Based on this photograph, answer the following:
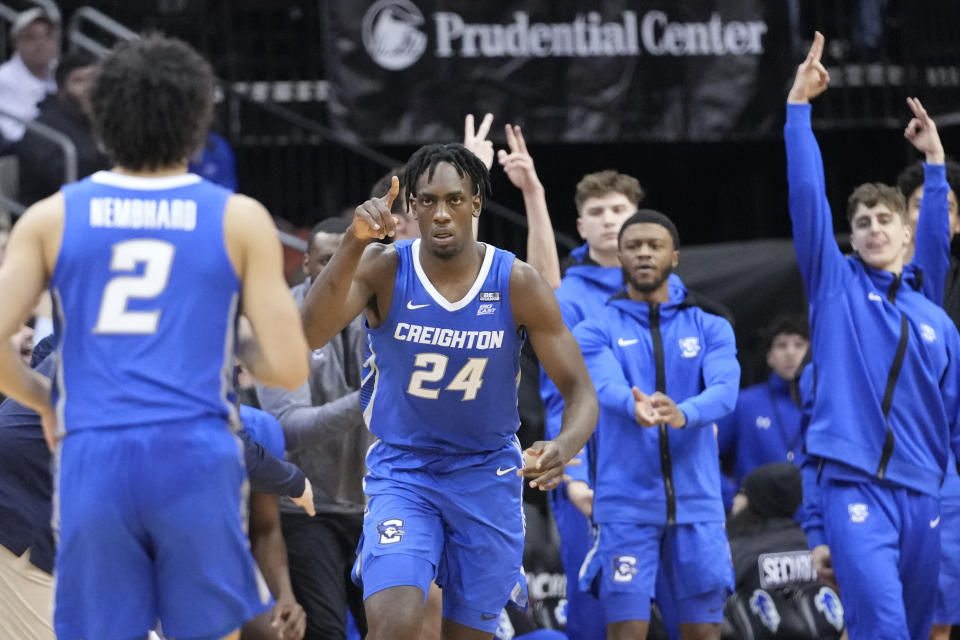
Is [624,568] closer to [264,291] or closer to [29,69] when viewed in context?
[264,291]

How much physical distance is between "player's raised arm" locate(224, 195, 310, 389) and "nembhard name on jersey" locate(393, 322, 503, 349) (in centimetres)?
149

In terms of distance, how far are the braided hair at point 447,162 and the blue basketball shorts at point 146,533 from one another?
197cm

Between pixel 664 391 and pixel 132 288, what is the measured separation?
155 inches

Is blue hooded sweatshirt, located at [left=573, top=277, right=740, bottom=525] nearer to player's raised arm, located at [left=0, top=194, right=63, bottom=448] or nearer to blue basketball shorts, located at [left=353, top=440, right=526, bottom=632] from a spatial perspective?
blue basketball shorts, located at [left=353, top=440, right=526, bottom=632]

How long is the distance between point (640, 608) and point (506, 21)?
5.64m

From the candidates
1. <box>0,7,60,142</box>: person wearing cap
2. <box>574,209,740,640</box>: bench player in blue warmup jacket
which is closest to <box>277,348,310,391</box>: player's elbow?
<box>574,209,740,640</box>: bench player in blue warmup jacket

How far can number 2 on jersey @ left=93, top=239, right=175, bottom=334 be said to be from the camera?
153 inches

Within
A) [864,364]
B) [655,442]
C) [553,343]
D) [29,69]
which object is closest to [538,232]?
[655,442]

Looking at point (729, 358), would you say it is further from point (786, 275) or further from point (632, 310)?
point (786, 275)

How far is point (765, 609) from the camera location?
848 cm

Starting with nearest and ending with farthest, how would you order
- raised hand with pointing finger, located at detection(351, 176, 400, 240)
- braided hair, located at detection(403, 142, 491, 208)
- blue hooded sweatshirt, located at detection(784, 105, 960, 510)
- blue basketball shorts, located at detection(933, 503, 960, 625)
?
1. raised hand with pointing finger, located at detection(351, 176, 400, 240)
2. braided hair, located at detection(403, 142, 491, 208)
3. blue hooded sweatshirt, located at detection(784, 105, 960, 510)
4. blue basketball shorts, located at detection(933, 503, 960, 625)

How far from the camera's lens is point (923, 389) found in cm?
709

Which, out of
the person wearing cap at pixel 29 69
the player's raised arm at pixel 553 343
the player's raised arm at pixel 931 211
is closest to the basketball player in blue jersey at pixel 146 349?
the player's raised arm at pixel 553 343

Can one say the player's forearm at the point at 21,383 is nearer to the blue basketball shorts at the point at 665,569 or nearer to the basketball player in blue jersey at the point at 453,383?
the basketball player in blue jersey at the point at 453,383
